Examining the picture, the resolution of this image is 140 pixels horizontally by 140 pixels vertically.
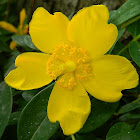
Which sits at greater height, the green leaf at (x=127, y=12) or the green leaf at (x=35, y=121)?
the green leaf at (x=127, y=12)

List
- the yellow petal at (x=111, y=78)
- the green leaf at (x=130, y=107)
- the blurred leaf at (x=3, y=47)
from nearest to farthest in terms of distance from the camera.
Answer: the yellow petal at (x=111, y=78) < the green leaf at (x=130, y=107) < the blurred leaf at (x=3, y=47)

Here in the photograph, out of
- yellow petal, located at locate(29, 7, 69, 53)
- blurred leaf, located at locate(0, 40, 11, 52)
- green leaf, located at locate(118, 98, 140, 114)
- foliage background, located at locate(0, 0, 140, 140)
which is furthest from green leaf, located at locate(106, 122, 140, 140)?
blurred leaf, located at locate(0, 40, 11, 52)

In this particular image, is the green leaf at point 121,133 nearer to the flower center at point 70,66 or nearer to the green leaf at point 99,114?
the green leaf at point 99,114

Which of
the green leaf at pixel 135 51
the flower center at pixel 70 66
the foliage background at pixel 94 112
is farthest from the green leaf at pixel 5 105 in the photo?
the green leaf at pixel 135 51

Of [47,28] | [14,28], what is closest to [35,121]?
[47,28]

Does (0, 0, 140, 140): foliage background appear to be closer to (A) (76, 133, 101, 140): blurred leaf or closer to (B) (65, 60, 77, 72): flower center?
(A) (76, 133, 101, 140): blurred leaf

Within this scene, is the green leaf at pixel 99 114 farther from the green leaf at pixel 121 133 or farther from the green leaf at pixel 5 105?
the green leaf at pixel 5 105

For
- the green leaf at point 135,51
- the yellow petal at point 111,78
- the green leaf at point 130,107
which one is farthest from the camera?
the green leaf at point 130,107

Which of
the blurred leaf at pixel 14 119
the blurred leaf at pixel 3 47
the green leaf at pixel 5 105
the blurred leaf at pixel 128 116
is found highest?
the blurred leaf at pixel 128 116

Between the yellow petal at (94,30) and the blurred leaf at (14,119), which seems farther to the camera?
the blurred leaf at (14,119)
